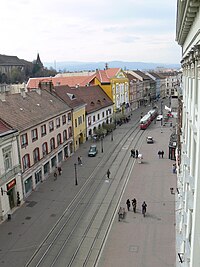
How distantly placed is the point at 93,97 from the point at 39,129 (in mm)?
31338

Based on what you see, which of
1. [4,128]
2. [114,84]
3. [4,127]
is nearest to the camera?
[4,128]

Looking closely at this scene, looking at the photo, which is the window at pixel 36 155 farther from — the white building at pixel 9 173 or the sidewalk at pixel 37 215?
the white building at pixel 9 173

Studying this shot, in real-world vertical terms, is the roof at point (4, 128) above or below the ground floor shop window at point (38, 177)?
above

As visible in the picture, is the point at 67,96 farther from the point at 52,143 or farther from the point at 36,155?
the point at 36,155

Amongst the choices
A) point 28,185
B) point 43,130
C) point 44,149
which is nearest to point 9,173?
point 28,185

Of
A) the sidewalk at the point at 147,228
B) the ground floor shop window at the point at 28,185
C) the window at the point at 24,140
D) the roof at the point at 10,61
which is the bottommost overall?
the sidewalk at the point at 147,228

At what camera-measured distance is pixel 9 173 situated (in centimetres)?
2814

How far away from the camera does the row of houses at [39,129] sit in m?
28.6

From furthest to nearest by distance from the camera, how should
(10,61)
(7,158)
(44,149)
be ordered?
(10,61)
(44,149)
(7,158)

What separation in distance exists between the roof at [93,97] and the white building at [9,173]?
29.3 m

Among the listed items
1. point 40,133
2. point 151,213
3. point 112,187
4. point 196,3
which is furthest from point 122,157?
point 196,3

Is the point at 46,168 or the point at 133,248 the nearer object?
the point at 133,248

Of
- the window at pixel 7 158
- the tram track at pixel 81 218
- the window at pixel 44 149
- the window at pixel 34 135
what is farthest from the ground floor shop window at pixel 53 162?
the window at pixel 7 158

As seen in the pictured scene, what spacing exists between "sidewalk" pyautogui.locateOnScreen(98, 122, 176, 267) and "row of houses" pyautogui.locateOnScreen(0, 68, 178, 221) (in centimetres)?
1099
